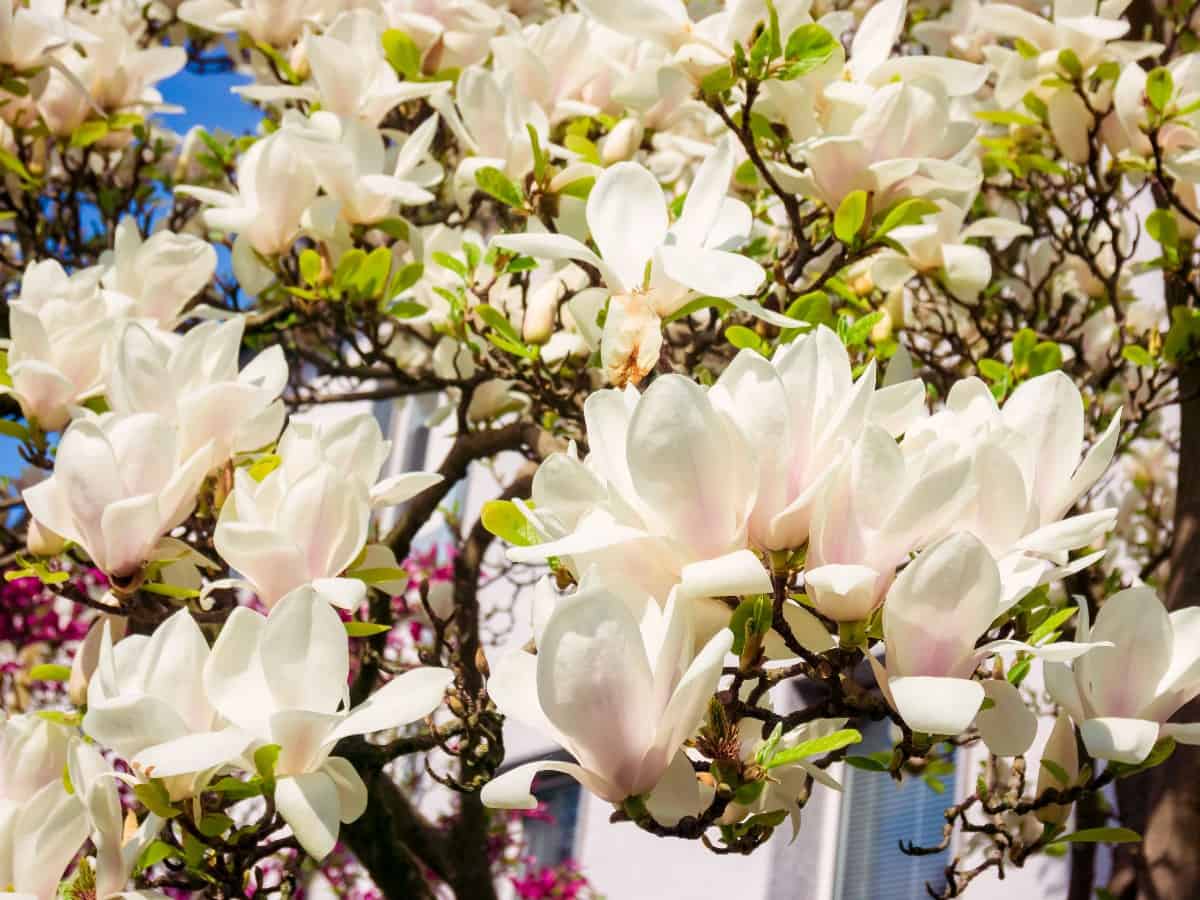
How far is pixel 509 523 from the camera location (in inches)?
37.2

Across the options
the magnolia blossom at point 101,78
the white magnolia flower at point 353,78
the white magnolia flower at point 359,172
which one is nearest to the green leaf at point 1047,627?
the white magnolia flower at point 359,172

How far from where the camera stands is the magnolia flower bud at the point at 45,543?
135 centimetres

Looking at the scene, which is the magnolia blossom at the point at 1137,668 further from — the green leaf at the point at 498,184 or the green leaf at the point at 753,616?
the green leaf at the point at 498,184

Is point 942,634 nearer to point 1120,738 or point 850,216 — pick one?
point 1120,738

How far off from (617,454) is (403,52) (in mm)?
1247

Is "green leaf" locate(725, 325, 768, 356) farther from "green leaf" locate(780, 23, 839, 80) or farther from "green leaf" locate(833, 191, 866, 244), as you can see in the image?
"green leaf" locate(780, 23, 839, 80)

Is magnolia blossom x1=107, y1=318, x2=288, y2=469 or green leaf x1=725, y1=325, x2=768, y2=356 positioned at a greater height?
green leaf x1=725, y1=325, x2=768, y2=356

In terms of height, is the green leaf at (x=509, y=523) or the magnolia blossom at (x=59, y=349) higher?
the green leaf at (x=509, y=523)

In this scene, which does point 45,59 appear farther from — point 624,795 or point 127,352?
point 624,795

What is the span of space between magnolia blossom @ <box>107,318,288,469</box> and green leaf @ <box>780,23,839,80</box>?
618 mm

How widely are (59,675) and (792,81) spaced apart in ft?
3.28

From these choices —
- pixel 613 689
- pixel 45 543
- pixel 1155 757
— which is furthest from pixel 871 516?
pixel 45 543

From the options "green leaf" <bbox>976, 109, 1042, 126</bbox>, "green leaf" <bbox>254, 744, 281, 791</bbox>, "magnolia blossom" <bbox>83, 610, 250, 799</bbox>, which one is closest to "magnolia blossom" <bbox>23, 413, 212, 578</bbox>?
"magnolia blossom" <bbox>83, 610, 250, 799</bbox>

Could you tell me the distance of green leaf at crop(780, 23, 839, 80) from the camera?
129 cm
